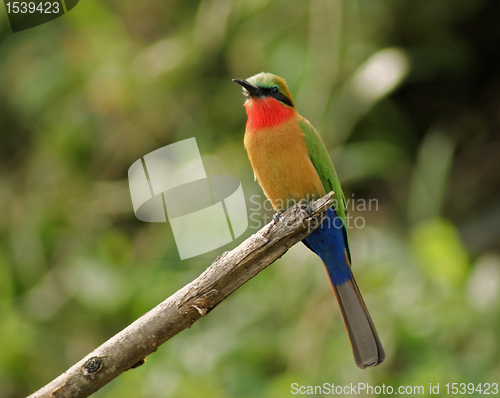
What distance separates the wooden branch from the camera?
1952 millimetres

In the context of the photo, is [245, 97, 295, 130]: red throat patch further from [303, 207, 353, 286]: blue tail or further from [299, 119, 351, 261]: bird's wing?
[303, 207, 353, 286]: blue tail

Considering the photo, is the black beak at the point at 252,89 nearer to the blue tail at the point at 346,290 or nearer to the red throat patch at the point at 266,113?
the red throat patch at the point at 266,113

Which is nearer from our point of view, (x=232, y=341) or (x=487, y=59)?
(x=232, y=341)

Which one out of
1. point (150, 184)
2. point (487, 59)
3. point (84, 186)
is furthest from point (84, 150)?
point (487, 59)

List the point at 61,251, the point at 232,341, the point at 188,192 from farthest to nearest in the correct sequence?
the point at 61,251 < the point at 188,192 < the point at 232,341

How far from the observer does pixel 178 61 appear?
4.57 meters

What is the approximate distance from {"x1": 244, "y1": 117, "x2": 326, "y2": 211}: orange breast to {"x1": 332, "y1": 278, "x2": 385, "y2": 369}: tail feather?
569 millimetres

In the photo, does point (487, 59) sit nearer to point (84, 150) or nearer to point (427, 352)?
point (427, 352)

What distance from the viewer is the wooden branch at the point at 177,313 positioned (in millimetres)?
1952

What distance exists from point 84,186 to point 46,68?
1159 millimetres

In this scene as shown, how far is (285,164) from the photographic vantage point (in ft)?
8.70

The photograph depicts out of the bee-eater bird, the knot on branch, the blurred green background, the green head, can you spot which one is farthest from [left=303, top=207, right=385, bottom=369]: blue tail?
the knot on branch

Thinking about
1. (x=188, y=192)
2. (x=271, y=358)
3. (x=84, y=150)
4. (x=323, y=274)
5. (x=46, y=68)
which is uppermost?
(x=46, y=68)

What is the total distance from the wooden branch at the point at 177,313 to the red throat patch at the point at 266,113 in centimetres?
86
